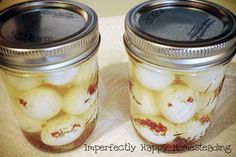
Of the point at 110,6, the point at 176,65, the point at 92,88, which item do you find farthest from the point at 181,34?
the point at 110,6

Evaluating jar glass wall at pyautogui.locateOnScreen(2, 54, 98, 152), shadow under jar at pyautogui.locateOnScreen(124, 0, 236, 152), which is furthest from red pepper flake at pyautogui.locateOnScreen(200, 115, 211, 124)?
jar glass wall at pyautogui.locateOnScreen(2, 54, 98, 152)

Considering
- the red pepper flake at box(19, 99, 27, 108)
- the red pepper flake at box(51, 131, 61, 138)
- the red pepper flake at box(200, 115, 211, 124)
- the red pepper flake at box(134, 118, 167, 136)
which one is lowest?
the red pepper flake at box(51, 131, 61, 138)

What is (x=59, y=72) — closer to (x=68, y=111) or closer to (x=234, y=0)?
(x=68, y=111)

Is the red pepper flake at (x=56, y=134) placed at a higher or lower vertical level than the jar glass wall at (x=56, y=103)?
lower

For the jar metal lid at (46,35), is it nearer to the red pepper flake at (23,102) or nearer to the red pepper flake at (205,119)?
the red pepper flake at (23,102)

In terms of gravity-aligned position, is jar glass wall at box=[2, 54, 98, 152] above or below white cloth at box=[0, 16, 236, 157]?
above

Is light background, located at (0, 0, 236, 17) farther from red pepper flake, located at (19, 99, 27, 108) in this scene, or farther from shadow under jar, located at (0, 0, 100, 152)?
red pepper flake, located at (19, 99, 27, 108)

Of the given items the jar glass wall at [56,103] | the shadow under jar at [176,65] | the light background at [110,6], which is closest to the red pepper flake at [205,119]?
the shadow under jar at [176,65]
